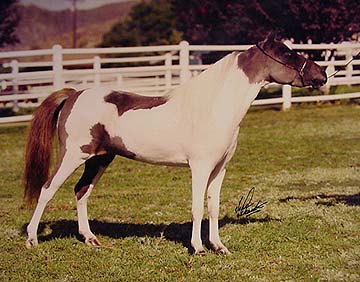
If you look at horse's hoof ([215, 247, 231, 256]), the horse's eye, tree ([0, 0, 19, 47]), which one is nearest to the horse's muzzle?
the horse's eye

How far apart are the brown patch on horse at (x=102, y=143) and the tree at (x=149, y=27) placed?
3374 centimetres

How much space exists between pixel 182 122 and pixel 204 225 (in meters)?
1.70

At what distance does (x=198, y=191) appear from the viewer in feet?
17.8

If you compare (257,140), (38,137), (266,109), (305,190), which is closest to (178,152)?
(38,137)

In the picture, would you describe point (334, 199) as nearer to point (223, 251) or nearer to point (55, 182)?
point (223, 251)

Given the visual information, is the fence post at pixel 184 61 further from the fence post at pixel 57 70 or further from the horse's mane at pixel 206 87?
the horse's mane at pixel 206 87

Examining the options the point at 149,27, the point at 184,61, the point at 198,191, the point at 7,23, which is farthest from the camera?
the point at 149,27

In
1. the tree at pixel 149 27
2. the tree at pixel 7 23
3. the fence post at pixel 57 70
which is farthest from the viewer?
the tree at pixel 149 27

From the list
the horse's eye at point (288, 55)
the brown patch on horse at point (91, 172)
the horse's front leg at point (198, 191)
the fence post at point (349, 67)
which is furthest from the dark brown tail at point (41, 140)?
the fence post at point (349, 67)

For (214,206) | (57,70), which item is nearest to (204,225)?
(214,206)

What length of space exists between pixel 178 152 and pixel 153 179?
422 cm

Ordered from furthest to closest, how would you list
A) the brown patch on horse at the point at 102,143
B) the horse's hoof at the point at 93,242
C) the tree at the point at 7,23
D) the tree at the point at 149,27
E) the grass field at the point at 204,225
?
the tree at the point at 149,27 → the tree at the point at 7,23 → the horse's hoof at the point at 93,242 → the brown patch on horse at the point at 102,143 → the grass field at the point at 204,225

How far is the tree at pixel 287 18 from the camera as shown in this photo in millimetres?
20219

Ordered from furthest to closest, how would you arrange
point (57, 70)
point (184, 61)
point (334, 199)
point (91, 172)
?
1. point (184, 61)
2. point (57, 70)
3. point (334, 199)
4. point (91, 172)
